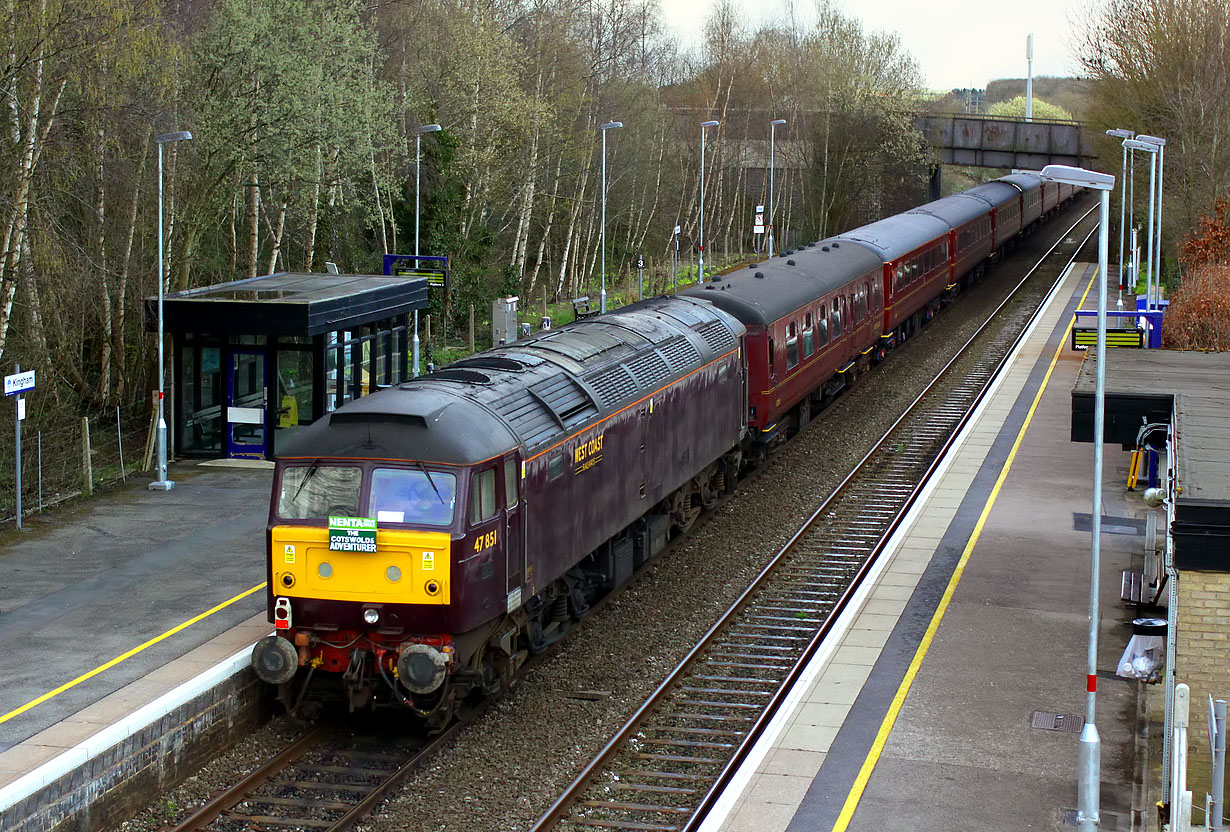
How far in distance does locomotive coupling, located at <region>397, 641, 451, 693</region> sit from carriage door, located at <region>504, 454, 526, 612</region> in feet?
3.49

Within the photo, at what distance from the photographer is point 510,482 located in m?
12.5

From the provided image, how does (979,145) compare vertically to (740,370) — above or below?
above

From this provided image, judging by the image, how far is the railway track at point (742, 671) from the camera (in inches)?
444

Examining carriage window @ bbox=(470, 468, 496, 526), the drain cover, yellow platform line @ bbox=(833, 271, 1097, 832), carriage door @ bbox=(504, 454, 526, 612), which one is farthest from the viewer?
carriage door @ bbox=(504, 454, 526, 612)

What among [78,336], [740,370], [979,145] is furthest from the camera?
[979,145]

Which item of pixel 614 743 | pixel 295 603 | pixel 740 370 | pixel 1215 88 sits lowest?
pixel 614 743

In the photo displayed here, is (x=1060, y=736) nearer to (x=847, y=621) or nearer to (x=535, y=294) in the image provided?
(x=847, y=621)

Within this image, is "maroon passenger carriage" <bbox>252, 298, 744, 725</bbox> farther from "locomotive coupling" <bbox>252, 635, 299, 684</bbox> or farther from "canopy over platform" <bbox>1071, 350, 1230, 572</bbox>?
"canopy over platform" <bbox>1071, 350, 1230, 572</bbox>

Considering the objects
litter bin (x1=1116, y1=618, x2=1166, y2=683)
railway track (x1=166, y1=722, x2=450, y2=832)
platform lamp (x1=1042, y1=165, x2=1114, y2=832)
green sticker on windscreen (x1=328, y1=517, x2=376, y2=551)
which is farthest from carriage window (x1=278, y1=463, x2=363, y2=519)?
litter bin (x1=1116, y1=618, x2=1166, y2=683)

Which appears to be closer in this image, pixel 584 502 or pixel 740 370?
pixel 584 502

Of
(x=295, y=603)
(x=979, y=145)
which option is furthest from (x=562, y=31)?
(x=295, y=603)

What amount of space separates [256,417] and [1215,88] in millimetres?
34036

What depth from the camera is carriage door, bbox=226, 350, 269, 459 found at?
845 inches

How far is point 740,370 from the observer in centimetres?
2108
